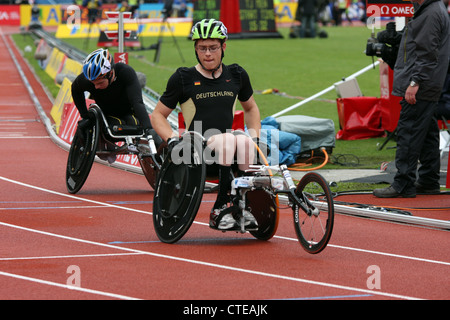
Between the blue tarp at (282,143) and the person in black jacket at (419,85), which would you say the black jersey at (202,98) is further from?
the blue tarp at (282,143)

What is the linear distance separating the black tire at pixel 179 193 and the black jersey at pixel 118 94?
3226mm

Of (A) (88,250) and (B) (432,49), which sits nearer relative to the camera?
(A) (88,250)

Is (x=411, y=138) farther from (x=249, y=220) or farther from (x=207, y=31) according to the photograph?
(x=207, y=31)

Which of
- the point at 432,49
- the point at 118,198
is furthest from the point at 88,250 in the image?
the point at 432,49

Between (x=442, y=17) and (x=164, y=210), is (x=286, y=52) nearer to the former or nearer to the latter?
(x=442, y=17)

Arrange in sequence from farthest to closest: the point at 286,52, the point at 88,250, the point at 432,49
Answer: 1. the point at 286,52
2. the point at 432,49
3. the point at 88,250

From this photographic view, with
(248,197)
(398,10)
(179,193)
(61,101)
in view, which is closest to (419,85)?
(398,10)

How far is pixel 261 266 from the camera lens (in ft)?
24.7

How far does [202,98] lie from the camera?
28.0 feet

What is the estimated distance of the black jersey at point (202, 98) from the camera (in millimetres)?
8531

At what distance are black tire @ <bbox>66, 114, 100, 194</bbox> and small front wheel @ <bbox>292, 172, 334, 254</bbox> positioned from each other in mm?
4047

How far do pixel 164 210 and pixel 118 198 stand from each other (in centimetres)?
290

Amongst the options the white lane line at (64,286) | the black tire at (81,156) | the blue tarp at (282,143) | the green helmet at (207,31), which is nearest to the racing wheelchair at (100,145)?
the black tire at (81,156)

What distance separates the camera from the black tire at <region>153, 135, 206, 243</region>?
26.4 ft
